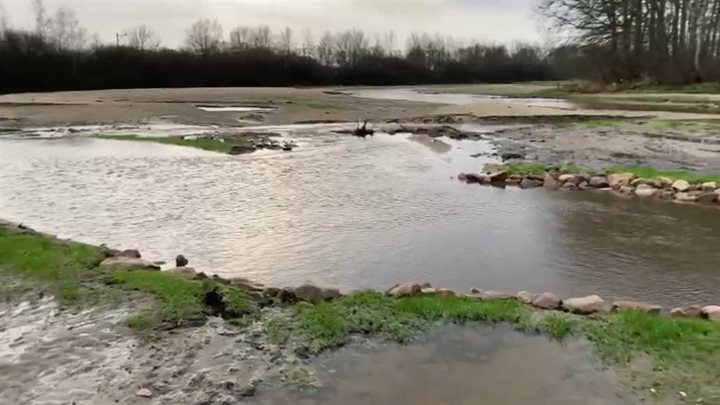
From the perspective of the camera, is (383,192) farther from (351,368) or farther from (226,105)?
(226,105)

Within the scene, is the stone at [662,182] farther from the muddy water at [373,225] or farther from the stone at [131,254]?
the stone at [131,254]

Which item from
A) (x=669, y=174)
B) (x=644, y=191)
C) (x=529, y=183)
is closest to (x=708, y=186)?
(x=644, y=191)

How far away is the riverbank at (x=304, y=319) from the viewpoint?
16.9 feet

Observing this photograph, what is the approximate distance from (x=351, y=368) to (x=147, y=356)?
1.73 m

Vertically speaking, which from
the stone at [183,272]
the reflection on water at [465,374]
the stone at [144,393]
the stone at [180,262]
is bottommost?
the reflection on water at [465,374]

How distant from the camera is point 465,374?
535 centimetres

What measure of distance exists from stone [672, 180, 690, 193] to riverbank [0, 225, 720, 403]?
7960 millimetres

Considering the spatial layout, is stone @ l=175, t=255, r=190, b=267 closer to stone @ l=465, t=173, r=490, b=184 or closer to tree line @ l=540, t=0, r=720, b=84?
stone @ l=465, t=173, r=490, b=184

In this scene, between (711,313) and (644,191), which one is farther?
(644,191)

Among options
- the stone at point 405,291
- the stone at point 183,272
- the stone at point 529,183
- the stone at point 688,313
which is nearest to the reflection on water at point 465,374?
the stone at point 405,291

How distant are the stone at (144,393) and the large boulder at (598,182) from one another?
12.4 meters

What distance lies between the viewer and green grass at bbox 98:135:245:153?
77.3 ft

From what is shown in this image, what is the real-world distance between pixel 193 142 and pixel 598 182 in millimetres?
15597

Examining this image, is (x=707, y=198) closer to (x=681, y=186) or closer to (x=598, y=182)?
(x=681, y=186)
